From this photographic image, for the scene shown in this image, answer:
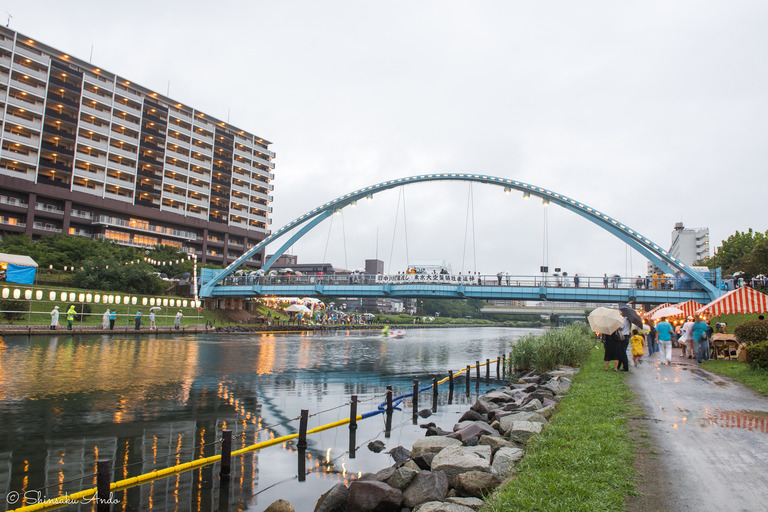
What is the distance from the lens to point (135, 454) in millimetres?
10414

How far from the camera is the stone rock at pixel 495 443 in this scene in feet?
31.0

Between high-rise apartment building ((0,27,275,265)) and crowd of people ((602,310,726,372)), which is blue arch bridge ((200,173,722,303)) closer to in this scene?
crowd of people ((602,310,726,372))

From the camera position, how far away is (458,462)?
8234 millimetres

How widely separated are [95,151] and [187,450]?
3826 inches

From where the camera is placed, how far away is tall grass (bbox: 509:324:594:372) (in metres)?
24.2

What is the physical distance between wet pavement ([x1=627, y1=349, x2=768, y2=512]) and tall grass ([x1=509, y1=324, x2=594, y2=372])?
8.25m

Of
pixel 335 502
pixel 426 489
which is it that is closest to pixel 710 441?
pixel 426 489

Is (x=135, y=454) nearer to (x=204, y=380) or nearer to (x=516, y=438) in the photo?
(x=516, y=438)

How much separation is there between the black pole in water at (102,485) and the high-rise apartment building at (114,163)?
88.6 metres

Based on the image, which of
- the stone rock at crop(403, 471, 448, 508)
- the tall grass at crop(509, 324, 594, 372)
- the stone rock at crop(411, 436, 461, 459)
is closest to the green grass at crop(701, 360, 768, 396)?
the tall grass at crop(509, 324, 594, 372)

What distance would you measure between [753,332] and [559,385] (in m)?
9.25

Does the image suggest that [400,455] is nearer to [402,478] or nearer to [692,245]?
[402,478]

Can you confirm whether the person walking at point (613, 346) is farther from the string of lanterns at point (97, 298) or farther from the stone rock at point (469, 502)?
the string of lanterns at point (97, 298)

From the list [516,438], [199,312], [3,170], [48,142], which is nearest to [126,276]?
[199,312]
